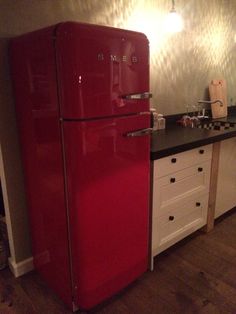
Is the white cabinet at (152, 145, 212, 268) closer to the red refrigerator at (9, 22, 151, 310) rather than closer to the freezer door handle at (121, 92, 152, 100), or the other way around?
the red refrigerator at (9, 22, 151, 310)

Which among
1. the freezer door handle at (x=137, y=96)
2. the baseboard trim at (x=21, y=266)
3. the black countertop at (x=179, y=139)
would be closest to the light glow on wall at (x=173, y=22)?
the black countertop at (x=179, y=139)

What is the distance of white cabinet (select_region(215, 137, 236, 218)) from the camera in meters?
2.24

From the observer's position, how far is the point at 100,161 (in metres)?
1.34

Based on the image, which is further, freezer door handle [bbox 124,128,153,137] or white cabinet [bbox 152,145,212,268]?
white cabinet [bbox 152,145,212,268]

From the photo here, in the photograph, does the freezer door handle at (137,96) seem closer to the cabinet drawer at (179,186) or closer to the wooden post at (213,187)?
the cabinet drawer at (179,186)

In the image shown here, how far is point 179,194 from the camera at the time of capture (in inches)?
75.3

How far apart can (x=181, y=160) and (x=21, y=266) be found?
1.36 metres

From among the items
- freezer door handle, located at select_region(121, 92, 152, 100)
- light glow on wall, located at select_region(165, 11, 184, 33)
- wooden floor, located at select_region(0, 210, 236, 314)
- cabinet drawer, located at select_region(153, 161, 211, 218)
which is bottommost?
wooden floor, located at select_region(0, 210, 236, 314)

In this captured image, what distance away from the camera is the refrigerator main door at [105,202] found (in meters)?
1.29

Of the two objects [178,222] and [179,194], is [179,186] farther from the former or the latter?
[178,222]

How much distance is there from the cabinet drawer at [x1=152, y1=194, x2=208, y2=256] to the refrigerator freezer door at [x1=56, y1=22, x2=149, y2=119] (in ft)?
2.92

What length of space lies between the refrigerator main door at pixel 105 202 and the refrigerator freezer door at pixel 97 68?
0.08 meters

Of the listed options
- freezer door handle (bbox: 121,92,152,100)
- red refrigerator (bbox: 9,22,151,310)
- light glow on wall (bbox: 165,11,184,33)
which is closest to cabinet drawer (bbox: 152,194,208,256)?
red refrigerator (bbox: 9,22,151,310)

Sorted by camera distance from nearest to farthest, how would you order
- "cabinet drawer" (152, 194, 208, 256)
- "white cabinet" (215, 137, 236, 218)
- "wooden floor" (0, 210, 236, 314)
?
"wooden floor" (0, 210, 236, 314), "cabinet drawer" (152, 194, 208, 256), "white cabinet" (215, 137, 236, 218)
